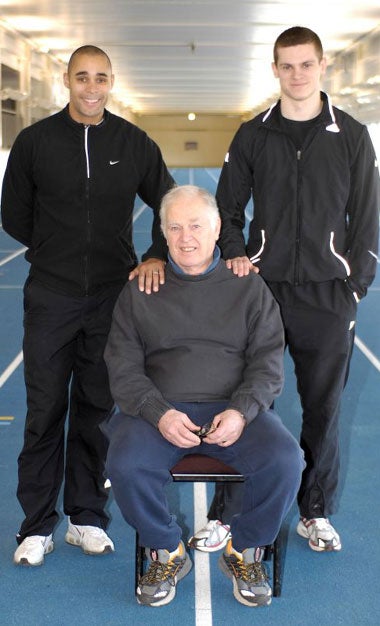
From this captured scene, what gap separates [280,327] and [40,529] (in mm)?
1287

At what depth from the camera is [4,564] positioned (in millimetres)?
3404

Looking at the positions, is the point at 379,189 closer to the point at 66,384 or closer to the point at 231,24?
the point at 66,384

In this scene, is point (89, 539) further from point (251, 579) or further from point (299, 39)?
point (299, 39)

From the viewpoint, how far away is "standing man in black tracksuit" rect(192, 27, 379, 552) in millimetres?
3266

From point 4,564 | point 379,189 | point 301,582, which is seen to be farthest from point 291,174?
point 4,564

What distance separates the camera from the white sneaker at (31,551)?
11.1ft

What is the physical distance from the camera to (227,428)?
2.96 meters

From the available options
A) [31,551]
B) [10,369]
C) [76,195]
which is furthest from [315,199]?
[10,369]

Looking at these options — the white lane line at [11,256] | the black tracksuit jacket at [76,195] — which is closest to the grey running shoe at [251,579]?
the black tracksuit jacket at [76,195]

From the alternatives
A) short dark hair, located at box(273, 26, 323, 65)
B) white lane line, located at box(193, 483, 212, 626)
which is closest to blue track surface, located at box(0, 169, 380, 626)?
white lane line, located at box(193, 483, 212, 626)

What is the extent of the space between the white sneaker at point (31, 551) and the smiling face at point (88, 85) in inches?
66.1

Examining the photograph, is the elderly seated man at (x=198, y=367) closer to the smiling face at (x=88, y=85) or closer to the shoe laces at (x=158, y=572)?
the shoe laces at (x=158, y=572)

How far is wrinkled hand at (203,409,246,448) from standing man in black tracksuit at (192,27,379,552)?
0.54 m

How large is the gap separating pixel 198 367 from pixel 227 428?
28cm
